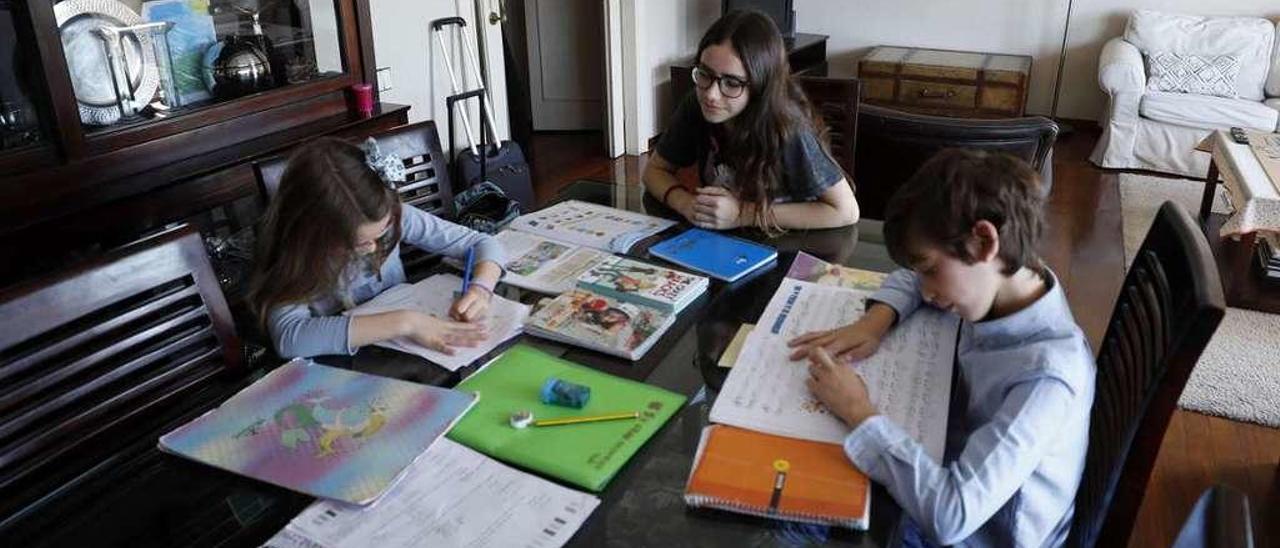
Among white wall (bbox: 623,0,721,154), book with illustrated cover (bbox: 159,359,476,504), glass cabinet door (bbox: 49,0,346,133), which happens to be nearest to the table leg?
white wall (bbox: 623,0,721,154)

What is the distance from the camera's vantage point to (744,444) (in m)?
0.96

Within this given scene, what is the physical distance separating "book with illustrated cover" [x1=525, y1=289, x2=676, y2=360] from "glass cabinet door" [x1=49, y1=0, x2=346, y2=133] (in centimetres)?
144

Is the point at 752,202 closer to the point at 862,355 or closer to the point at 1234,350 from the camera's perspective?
the point at 862,355

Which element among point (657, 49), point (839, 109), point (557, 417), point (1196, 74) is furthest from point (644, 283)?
point (1196, 74)

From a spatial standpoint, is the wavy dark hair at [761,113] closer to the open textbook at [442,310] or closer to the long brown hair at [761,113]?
the long brown hair at [761,113]

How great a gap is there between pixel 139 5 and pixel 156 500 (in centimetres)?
178

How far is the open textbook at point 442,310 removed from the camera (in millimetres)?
1196

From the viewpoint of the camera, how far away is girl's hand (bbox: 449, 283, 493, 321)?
50.6 inches

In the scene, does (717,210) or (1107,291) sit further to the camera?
(1107,291)

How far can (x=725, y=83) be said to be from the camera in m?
1.66

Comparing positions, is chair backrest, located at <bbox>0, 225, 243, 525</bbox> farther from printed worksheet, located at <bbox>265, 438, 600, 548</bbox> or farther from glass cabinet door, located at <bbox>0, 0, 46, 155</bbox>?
glass cabinet door, located at <bbox>0, 0, 46, 155</bbox>

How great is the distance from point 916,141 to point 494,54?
2.30 meters

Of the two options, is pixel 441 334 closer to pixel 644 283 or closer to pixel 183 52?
pixel 644 283

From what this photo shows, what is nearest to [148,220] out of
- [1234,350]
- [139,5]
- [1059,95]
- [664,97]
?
[139,5]
